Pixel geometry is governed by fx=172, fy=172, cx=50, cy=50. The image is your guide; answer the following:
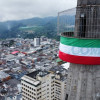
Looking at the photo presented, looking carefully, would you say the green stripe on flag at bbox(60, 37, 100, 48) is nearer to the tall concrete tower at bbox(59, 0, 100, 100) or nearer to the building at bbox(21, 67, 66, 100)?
the tall concrete tower at bbox(59, 0, 100, 100)

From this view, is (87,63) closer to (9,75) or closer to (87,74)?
(87,74)

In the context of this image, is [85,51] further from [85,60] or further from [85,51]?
[85,60]

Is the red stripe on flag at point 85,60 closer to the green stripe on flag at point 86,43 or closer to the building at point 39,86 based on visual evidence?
the green stripe on flag at point 86,43

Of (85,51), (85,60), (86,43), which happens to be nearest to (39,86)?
(85,60)

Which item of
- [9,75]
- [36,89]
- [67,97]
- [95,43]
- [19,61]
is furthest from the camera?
[19,61]

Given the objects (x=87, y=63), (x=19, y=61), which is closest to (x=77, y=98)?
(x=87, y=63)

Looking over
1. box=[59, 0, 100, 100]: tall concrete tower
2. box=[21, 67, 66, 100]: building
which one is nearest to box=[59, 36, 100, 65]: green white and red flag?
box=[59, 0, 100, 100]: tall concrete tower

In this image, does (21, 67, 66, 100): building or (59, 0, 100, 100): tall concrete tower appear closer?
(59, 0, 100, 100): tall concrete tower

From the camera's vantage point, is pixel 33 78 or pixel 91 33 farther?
pixel 33 78

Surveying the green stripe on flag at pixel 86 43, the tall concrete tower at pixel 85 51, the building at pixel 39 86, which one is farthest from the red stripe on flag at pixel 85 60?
the building at pixel 39 86
